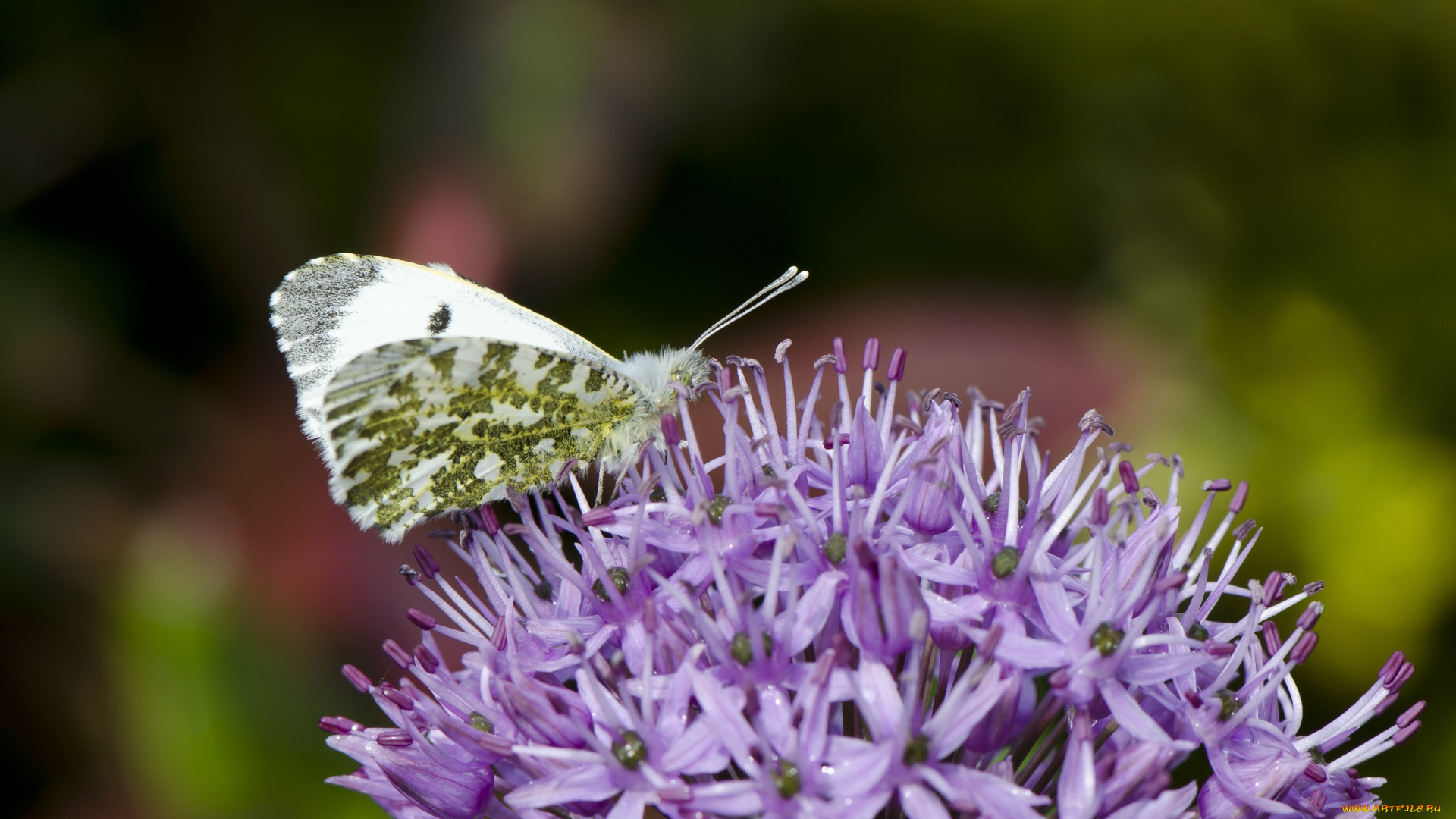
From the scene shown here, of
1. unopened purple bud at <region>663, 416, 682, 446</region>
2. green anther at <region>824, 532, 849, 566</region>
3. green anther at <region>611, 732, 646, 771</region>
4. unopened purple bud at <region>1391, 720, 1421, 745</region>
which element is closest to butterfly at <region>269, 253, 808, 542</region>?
unopened purple bud at <region>663, 416, 682, 446</region>

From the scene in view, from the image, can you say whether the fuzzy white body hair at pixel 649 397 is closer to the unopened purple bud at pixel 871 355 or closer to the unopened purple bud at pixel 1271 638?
the unopened purple bud at pixel 871 355

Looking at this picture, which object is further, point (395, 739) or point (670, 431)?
Answer: point (670, 431)

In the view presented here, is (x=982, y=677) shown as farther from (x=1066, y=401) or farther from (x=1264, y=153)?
(x=1264, y=153)

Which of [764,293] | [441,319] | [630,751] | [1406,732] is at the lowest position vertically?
[1406,732]

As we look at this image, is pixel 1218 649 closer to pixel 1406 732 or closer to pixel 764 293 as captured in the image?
pixel 1406 732

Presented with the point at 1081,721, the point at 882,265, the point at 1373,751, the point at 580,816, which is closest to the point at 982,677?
the point at 1081,721

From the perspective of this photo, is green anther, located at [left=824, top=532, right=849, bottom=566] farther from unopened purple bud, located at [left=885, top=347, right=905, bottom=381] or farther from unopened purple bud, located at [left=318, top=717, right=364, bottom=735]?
unopened purple bud, located at [left=318, top=717, right=364, bottom=735]

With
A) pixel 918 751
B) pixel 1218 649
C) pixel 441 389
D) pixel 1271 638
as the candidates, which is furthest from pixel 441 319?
pixel 1271 638
